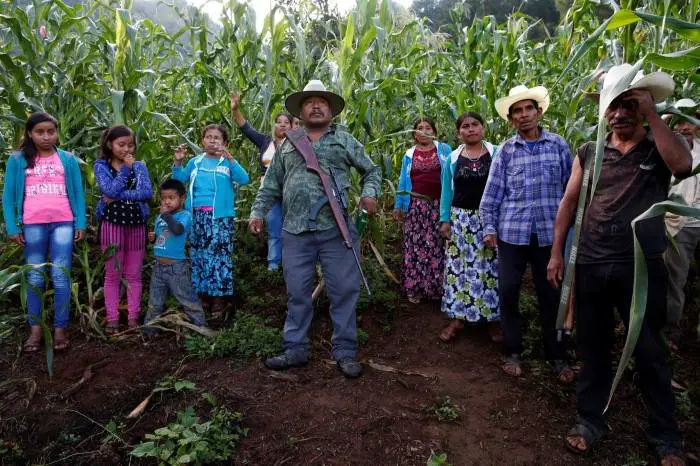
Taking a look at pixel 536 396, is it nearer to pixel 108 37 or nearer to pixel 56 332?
pixel 56 332

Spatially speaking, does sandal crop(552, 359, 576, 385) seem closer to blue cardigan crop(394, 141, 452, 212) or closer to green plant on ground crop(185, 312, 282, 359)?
blue cardigan crop(394, 141, 452, 212)

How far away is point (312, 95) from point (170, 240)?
149cm

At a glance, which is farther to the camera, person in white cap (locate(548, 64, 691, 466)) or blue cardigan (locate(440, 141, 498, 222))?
blue cardigan (locate(440, 141, 498, 222))

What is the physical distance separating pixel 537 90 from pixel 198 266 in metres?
2.74

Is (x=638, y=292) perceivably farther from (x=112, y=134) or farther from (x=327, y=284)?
(x=112, y=134)

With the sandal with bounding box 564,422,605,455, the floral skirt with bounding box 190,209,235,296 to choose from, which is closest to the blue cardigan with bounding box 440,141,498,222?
the floral skirt with bounding box 190,209,235,296

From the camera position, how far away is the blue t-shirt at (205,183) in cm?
370

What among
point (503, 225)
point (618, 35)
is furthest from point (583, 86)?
point (503, 225)

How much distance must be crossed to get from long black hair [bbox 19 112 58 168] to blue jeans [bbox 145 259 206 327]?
103cm

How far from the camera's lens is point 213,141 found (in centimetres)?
367

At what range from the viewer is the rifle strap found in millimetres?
2100

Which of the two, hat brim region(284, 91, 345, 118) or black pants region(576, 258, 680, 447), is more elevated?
hat brim region(284, 91, 345, 118)

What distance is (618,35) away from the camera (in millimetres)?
2426

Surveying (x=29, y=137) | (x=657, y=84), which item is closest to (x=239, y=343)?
(x=29, y=137)
